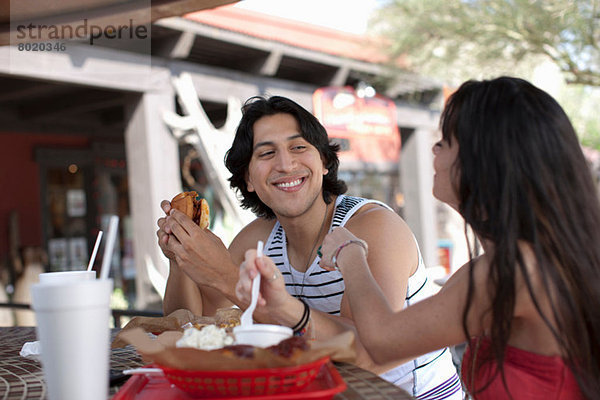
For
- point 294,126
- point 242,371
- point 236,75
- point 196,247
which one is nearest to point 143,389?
point 242,371

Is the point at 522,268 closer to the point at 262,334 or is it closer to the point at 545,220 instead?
the point at 545,220

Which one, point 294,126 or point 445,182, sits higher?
point 294,126

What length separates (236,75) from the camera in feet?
19.7

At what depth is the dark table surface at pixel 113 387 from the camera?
3.52 ft

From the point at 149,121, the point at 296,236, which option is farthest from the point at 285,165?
the point at 149,121

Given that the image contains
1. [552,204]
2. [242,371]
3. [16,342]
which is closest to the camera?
[242,371]

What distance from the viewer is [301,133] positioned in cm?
200

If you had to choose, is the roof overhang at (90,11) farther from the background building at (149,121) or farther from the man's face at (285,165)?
the background building at (149,121)

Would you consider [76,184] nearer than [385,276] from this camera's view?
No

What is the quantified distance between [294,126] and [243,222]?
3255 mm

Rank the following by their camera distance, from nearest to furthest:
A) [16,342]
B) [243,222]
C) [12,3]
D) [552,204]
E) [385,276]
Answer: [552,204], [385,276], [16,342], [12,3], [243,222]

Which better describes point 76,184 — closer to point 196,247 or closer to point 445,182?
point 196,247

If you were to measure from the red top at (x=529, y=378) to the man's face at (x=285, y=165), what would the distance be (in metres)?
0.94

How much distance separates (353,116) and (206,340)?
612cm
